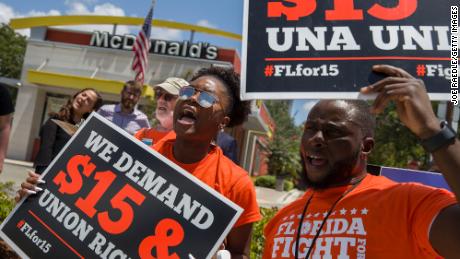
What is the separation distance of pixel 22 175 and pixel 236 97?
13979 millimetres

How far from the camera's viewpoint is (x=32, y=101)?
20266 millimetres

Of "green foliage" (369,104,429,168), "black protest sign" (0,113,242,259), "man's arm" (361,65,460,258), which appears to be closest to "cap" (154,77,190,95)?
"black protest sign" (0,113,242,259)

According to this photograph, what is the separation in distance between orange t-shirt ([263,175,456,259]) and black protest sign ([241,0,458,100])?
0.38 metres

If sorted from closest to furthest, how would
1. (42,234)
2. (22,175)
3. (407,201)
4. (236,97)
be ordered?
1. (407,201)
2. (42,234)
3. (236,97)
4. (22,175)

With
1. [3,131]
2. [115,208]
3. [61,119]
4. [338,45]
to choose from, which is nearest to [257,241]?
[61,119]

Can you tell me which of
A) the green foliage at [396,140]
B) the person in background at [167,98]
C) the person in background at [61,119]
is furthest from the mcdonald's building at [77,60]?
the person in background at [167,98]

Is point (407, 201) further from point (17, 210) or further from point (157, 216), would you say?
point (17, 210)

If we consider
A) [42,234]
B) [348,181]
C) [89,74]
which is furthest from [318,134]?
[89,74]

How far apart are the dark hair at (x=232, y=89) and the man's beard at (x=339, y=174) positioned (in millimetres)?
813

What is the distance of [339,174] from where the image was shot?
190 cm

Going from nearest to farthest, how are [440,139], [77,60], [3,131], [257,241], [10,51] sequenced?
[440,139] → [3,131] → [257,241] → [77,60] → [10,51]

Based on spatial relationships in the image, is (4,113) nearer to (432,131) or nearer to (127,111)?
(127,111)

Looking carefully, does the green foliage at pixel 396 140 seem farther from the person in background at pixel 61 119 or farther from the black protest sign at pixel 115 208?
the black protest sign at pixel 115 208

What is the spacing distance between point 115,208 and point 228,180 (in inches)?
22.0
